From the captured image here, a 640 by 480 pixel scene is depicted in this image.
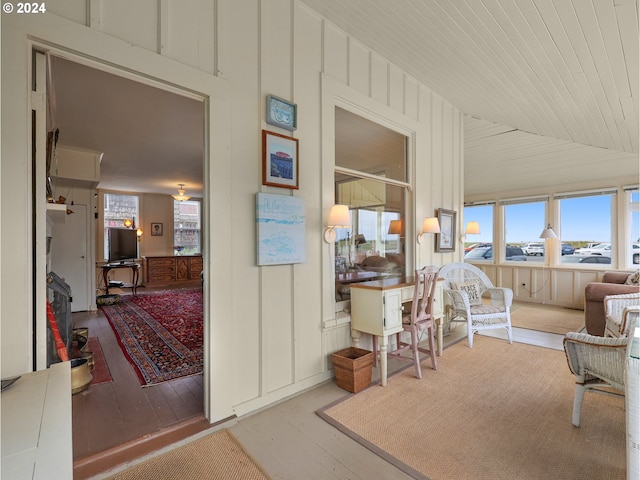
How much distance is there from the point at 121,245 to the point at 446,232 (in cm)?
727

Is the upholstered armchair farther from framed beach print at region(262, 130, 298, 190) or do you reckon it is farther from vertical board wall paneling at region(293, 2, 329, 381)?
framed beach print at region(262, 130, 298, 190)

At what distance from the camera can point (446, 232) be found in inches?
174

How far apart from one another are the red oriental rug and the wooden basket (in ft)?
4.41

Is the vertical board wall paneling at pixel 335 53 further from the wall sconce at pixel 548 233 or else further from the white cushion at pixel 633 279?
the wall sconce at pixel 548 233

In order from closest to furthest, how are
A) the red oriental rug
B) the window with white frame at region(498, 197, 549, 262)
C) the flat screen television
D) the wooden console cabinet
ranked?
1. the red oriental rug
2. the window with white frame at region(498, 197, 549, 262)
3. the flat screen television
4. the wooden console cabinet

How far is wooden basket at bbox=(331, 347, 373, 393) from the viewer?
256 centimetres

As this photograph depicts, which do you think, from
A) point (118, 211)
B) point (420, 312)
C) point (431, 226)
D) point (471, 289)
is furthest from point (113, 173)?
point (471, 289)

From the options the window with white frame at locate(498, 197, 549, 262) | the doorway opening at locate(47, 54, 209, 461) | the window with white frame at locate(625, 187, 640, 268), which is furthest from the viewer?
the window with white frame at locate(498, 197, 549, 262)

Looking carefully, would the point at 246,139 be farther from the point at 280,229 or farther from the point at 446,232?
the point at 446,232

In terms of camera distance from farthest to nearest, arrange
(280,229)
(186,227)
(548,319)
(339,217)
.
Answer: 1. (186,227)
2. (548,319)
3. (339,217)
4. (280,229)

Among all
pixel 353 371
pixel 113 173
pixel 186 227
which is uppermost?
pixel 113 173

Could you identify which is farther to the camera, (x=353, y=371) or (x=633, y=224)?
(x=633, y=224)

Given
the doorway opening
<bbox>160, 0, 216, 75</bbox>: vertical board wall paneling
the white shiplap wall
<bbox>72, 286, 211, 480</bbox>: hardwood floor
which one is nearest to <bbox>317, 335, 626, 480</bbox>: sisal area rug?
the white shiplap wall

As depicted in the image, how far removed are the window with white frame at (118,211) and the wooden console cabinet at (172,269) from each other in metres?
1.13
